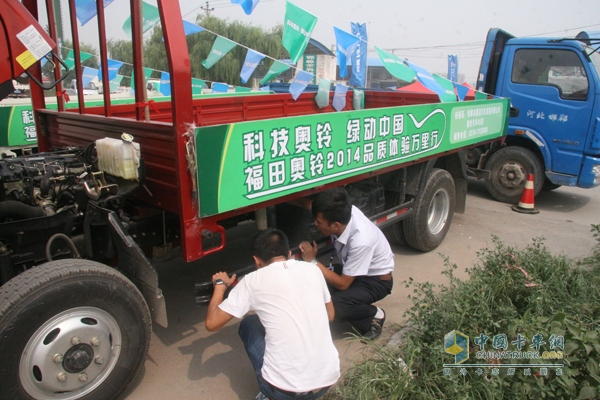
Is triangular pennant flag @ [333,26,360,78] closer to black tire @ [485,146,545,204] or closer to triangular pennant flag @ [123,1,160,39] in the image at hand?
triangular pennant flag @ [123,1,160,39]

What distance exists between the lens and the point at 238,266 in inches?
176

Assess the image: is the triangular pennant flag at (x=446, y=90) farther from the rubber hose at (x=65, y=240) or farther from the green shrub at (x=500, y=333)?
the rubber hose at (x=65, y=240)

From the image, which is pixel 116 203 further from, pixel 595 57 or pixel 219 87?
pixel 595 57

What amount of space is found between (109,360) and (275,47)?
2675 cm

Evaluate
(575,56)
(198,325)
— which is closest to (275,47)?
(575,56)

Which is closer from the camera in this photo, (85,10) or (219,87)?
(85,10)

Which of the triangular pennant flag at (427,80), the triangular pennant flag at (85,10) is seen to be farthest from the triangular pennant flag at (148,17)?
the triangular pennant flag at (427,80)

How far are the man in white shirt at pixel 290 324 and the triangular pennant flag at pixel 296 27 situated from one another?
312cm

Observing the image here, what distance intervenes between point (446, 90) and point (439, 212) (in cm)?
137

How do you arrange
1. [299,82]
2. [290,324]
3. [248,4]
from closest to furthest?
[290,324] → [248,4] → [299,82]

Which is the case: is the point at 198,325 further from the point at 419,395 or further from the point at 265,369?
the point at 419,395


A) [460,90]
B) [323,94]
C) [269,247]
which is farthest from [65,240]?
[460,90]

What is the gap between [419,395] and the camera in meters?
2.38

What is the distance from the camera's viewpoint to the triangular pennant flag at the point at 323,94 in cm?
556
